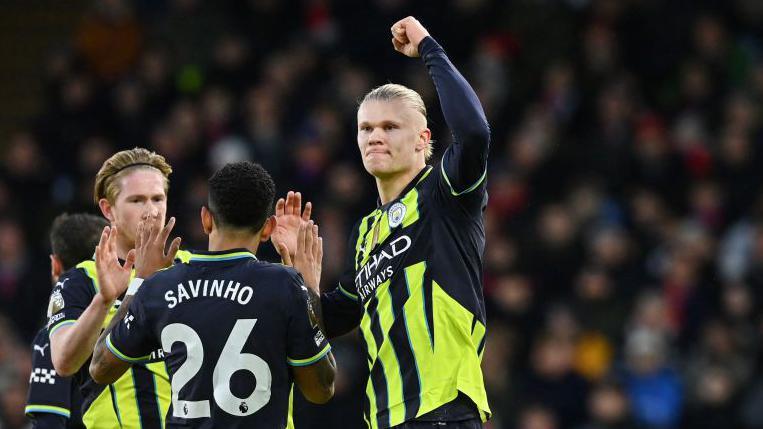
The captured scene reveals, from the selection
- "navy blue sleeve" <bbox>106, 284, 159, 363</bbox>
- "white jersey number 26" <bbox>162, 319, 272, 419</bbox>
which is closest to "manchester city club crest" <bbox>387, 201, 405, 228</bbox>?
"white jersey number 26" <bbox>162, 319, 272, 419</bbox>

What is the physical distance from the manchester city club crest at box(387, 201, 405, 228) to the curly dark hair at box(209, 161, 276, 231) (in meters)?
0.65

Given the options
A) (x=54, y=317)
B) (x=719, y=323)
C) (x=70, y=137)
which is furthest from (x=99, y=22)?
(x=54, y=317)

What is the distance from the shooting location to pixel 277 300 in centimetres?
510

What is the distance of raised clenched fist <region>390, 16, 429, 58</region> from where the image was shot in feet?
19.0

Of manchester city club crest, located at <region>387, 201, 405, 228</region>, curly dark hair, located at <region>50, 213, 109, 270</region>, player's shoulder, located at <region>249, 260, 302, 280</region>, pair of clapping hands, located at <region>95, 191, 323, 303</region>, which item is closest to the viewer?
player's shoulder, located at <region>249, 260, 302, 280</region>

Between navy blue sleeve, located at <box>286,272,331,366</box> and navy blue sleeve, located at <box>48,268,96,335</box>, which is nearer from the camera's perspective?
navy blue sleeve, located at <box>286,272,331,366</box>

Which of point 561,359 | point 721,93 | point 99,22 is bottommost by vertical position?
point 561,359

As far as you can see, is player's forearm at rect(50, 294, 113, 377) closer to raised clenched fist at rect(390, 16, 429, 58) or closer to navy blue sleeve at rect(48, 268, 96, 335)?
navy blue sleeve at rect(48, 268, 96, 335)

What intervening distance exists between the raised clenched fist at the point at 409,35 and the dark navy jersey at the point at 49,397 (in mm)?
2192

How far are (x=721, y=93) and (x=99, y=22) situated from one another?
24.2 feet

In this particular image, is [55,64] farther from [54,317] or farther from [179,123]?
[54,317]

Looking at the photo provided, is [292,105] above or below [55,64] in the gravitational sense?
below

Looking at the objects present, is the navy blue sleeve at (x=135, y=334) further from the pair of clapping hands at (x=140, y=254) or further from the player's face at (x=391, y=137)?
the player's face at (x=391, y=137)

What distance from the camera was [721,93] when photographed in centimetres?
1340
